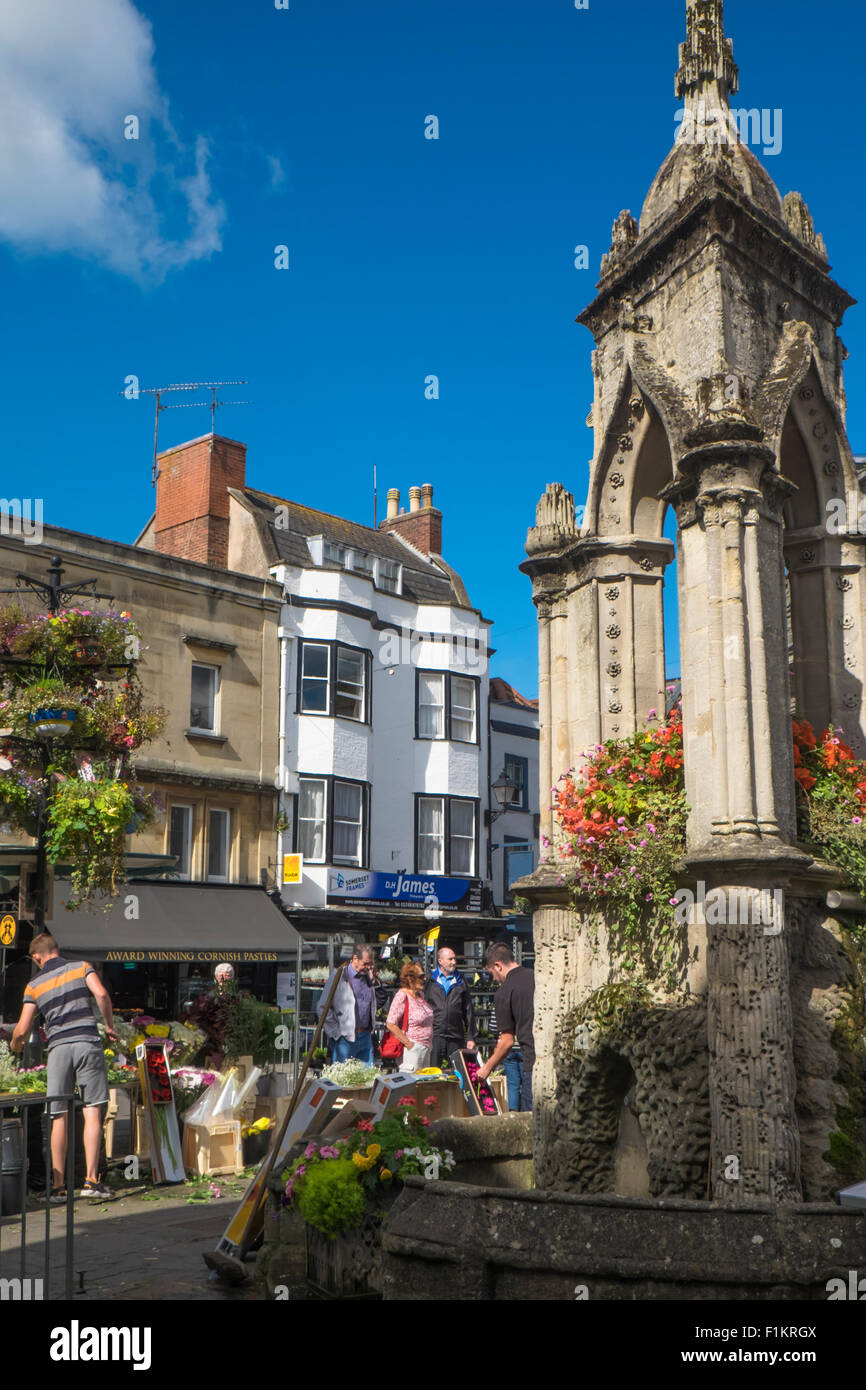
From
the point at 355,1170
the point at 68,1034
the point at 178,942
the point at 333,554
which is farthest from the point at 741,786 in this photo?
the point at 333,554

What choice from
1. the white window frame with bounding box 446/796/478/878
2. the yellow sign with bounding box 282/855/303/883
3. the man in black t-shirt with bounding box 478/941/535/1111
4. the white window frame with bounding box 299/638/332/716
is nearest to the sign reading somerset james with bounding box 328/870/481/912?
the white window frame with bounding box 446/796/478/878

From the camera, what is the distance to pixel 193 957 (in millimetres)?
24156

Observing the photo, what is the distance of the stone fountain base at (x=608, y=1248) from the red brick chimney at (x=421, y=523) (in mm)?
32395

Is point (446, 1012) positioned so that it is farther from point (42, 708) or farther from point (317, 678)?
point (317, 678)

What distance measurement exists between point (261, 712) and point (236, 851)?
3.25 metres

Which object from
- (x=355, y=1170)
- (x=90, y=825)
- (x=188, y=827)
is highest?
(x=188, y=827)

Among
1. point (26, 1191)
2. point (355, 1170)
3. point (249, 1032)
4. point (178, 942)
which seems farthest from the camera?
point (178, 942)

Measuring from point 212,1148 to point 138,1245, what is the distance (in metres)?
2.85

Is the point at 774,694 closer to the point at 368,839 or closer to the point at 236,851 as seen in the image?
the point at 236,851

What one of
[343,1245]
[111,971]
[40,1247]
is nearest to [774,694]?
[343,1245]

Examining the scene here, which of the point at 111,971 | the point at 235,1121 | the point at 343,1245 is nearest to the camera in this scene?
the point at 343,1245

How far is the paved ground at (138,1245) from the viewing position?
667cm

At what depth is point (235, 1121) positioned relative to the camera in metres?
10.9

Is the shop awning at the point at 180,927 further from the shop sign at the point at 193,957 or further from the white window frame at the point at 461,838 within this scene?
the white window frame at the point at 461,838
